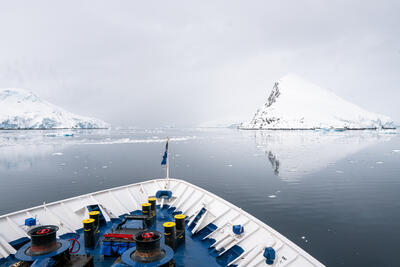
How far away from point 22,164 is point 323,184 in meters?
41.4

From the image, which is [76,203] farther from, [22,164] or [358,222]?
[22,164]

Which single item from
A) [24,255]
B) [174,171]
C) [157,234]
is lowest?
[174,171]

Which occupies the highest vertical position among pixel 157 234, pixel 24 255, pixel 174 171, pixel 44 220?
pixel 157 234

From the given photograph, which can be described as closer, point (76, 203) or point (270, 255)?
point (270, 255)

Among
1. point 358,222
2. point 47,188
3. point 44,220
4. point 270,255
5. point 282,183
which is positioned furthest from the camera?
point 282,183

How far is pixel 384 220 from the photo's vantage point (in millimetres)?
13820

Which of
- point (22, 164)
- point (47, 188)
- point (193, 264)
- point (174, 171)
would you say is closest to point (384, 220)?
point (193, 264)

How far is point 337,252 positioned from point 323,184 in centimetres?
1363

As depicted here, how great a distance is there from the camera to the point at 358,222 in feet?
44.7

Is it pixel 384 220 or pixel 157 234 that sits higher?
pixel 157 234

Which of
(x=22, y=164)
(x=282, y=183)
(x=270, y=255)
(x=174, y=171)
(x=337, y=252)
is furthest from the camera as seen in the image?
(x=22, y=164)

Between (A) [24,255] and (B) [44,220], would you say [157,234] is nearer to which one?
(A) [24,255]

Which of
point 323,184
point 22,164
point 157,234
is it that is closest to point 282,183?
point 323,184

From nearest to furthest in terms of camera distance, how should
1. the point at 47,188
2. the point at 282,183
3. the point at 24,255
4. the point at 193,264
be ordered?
the point at 24,255
the point at 193,264
the point at 47,188
the point at 282,183
